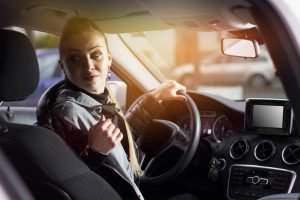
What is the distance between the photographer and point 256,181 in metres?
3.54

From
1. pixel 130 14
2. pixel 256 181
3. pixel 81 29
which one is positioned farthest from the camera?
pixel 256 181

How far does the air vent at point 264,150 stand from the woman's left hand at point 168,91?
0.47 metres

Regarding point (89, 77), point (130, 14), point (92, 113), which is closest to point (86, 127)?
point (92, 113)

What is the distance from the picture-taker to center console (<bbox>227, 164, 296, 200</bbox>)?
3436 millimetres

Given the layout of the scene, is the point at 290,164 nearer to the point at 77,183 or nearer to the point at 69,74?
the point at 69,74

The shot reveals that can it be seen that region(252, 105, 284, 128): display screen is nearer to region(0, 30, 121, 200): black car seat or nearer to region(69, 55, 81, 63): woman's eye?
region(69, 55, 81, 63): woman's eye

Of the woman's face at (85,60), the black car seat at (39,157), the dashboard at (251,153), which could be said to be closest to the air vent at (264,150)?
the dashboard at (251,153)

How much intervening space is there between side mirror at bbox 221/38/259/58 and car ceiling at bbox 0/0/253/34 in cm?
26

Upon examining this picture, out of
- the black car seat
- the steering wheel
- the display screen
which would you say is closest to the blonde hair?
the steering wheel

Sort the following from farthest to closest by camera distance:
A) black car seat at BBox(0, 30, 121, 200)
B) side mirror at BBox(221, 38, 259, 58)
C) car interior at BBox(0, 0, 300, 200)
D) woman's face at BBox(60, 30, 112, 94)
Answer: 1. side mirror at BBox(221, 38, 259, 58)
2. woman's face at BBox(60, 30, 112, 94)
3. black car seat at BBox(0, 30, 121, 200)
4. car interior at BBox(0, 0, 300, 200)

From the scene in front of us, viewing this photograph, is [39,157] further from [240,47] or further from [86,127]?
[240,47]

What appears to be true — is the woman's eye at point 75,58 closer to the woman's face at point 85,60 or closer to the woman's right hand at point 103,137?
the woman's face at point 85,60

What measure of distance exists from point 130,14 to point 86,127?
587 mm

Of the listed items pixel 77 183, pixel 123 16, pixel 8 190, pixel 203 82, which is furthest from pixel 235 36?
pixel 203 82
